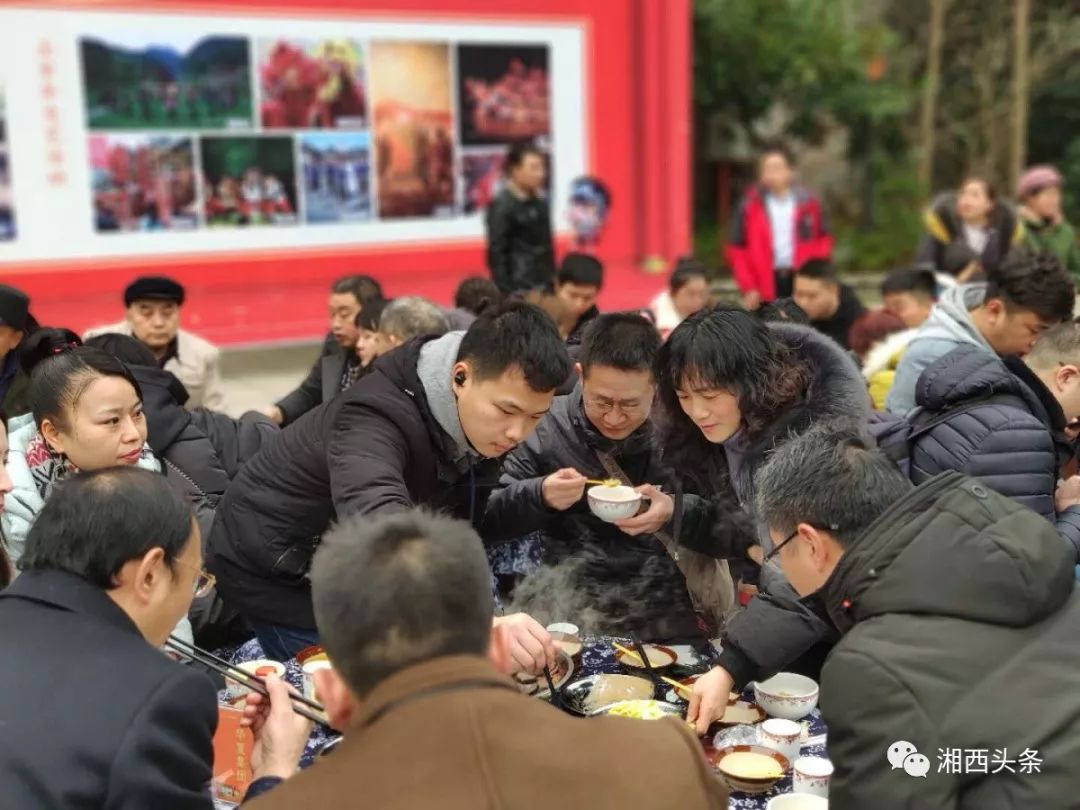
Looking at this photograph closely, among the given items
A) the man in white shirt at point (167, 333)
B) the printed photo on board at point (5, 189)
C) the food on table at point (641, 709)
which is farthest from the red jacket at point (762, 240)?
the food on table at point (641, 709)

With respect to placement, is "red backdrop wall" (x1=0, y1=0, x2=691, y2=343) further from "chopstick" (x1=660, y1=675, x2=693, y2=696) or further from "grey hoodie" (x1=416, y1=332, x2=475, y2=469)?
"chopstick" (x1=660, y1=675, x2=693, y2=696)

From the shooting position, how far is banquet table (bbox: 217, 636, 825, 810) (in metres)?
2.02

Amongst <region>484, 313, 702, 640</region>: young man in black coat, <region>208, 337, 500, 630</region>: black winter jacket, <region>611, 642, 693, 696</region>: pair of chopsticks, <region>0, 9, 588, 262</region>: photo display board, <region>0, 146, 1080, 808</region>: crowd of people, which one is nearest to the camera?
<region>0, 146, 1080, 808</region>: crowd of people

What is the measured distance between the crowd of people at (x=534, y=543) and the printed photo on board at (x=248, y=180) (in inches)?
138

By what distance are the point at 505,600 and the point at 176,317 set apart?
2.58 meters

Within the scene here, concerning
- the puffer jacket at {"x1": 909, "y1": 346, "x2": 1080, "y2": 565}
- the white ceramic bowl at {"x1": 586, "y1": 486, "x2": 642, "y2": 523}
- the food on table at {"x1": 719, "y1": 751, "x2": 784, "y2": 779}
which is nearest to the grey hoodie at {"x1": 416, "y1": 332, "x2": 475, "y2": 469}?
the white ceramic bowl at {"x1": 586, "y1": 486, "x2": 642, "y2": 523}

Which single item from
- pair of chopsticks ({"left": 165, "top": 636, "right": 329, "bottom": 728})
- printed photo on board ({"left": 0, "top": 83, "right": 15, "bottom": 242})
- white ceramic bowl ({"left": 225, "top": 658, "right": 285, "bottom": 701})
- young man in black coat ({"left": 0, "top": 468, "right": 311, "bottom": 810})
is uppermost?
printed photo on board ({"left": 0, "top": 83, "right": 15, "bottom": 242})

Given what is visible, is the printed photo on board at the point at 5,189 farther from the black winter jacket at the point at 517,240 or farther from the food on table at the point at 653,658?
the food on table at the point at 653,658

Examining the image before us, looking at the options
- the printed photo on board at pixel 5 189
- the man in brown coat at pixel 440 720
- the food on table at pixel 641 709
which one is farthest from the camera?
the printed photo on board at pixel 5 189

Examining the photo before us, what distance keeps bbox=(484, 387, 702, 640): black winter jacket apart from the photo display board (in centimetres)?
519

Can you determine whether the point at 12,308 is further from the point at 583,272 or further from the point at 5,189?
the point at 5,189

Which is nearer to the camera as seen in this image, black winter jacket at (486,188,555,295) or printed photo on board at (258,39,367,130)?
black winter jacket at (486,188,555,295)

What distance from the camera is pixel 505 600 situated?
3252 millimetres

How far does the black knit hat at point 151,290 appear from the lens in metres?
4.84
